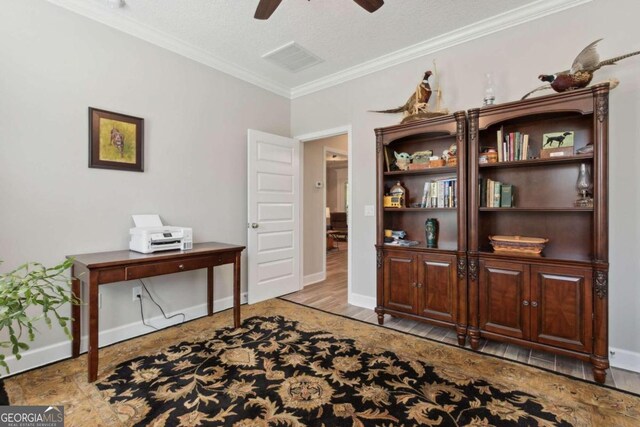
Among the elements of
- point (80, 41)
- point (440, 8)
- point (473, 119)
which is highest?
point (440, 8)

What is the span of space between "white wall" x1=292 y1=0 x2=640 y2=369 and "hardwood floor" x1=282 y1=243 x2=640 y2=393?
255 mm

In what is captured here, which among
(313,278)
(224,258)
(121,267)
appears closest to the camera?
(121,267)

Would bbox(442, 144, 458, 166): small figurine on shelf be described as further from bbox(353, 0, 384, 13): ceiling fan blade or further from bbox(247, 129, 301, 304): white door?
bbox(247, 129, 301, 304): white door

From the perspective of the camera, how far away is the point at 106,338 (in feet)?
8.57

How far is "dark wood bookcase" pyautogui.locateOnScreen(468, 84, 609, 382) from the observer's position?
2.05 m

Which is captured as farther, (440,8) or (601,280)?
(440,8)

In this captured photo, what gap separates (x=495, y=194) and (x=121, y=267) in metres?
2.90

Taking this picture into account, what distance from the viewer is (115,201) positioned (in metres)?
2.68

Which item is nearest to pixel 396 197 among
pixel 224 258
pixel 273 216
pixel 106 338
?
pixel 273 216

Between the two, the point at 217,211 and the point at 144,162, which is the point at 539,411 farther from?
the point at 144,162

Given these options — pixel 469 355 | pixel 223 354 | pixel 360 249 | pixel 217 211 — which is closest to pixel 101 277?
pixel 223 354

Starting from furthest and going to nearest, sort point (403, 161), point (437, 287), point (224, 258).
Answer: point (403, 161) < point (224, 258) < point (437, 287)

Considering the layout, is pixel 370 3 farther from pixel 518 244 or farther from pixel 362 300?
pixel 362 300

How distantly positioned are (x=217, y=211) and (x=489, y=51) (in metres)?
3.09
